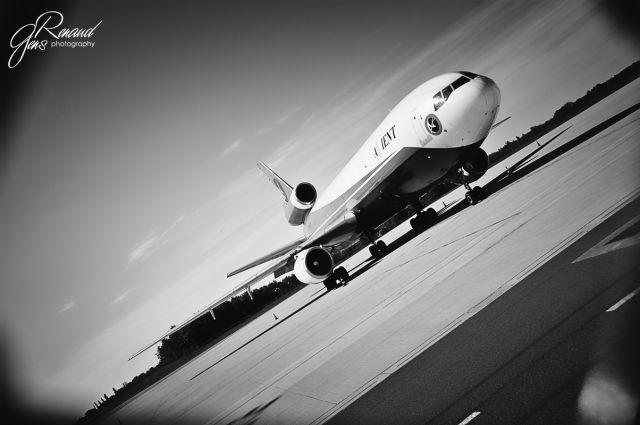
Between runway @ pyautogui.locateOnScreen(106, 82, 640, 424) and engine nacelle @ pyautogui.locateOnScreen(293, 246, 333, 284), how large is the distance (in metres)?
4.94

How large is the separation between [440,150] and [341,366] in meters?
10.1

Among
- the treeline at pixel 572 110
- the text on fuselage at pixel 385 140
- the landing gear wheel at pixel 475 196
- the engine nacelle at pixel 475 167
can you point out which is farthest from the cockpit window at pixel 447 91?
the treeline at pixel 572 110

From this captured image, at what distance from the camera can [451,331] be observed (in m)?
4.69

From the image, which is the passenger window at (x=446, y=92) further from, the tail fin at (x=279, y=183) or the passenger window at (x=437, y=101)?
the tail fin at (x=279, y=183)

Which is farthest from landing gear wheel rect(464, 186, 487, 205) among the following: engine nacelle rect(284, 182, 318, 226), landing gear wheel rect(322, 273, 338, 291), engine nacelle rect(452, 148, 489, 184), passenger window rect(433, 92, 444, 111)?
engine nacelle rect(284, 182, 318, 226)

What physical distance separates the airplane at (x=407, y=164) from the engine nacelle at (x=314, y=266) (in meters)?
0.04

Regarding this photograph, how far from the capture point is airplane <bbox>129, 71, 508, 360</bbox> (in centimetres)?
1239

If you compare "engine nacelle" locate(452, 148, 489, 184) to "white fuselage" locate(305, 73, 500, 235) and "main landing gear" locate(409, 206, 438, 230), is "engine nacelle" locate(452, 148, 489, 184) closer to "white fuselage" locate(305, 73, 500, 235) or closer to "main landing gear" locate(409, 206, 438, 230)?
"white fuselage" locate(305, 73, 500, 235)

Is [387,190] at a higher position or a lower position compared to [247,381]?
higher

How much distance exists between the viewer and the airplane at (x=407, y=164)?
12.4 metres

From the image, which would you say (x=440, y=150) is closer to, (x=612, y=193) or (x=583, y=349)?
(x=612, y=193)

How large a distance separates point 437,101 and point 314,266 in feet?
25.7

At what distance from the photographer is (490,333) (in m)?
4.06

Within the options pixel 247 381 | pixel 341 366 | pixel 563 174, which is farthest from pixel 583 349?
pixel 563 174
